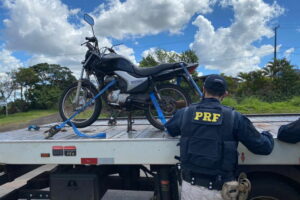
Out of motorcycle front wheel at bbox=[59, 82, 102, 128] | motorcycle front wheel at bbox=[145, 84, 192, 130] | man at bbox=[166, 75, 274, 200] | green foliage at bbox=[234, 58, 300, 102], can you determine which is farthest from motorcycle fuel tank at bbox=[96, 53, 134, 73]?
green foliage at bbox=[234, 58, 300, 102]

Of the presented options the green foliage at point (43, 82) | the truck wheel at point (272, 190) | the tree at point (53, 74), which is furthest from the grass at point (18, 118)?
the truck wheel at point (272, 190)

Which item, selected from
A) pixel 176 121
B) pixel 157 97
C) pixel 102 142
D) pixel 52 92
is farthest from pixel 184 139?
pixel 52 92

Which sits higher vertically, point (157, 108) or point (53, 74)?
point (53, 74)

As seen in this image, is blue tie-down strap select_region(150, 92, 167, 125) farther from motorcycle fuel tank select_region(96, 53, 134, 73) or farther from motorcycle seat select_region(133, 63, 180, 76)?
motorcycle fuel tank select_region(96, 53, 134, 73)

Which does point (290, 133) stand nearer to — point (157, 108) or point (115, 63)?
point (157, 108)

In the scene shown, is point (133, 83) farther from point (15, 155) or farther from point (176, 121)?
point (15, 155)

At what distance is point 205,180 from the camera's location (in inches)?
78.5

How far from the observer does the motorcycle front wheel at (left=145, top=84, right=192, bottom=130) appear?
3.26m

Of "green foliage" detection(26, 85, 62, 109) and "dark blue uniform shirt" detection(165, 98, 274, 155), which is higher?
"green foliage" detection(26, 85, 62, 109)

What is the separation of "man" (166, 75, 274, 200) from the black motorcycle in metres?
1.17

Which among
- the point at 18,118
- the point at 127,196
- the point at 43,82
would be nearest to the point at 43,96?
the point at 43,82

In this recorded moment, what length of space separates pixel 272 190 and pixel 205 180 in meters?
0.82

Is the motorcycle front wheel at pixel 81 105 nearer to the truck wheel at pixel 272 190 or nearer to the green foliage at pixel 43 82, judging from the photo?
the truck wheel at pixel 272 190

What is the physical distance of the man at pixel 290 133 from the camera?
2051 millimetres
